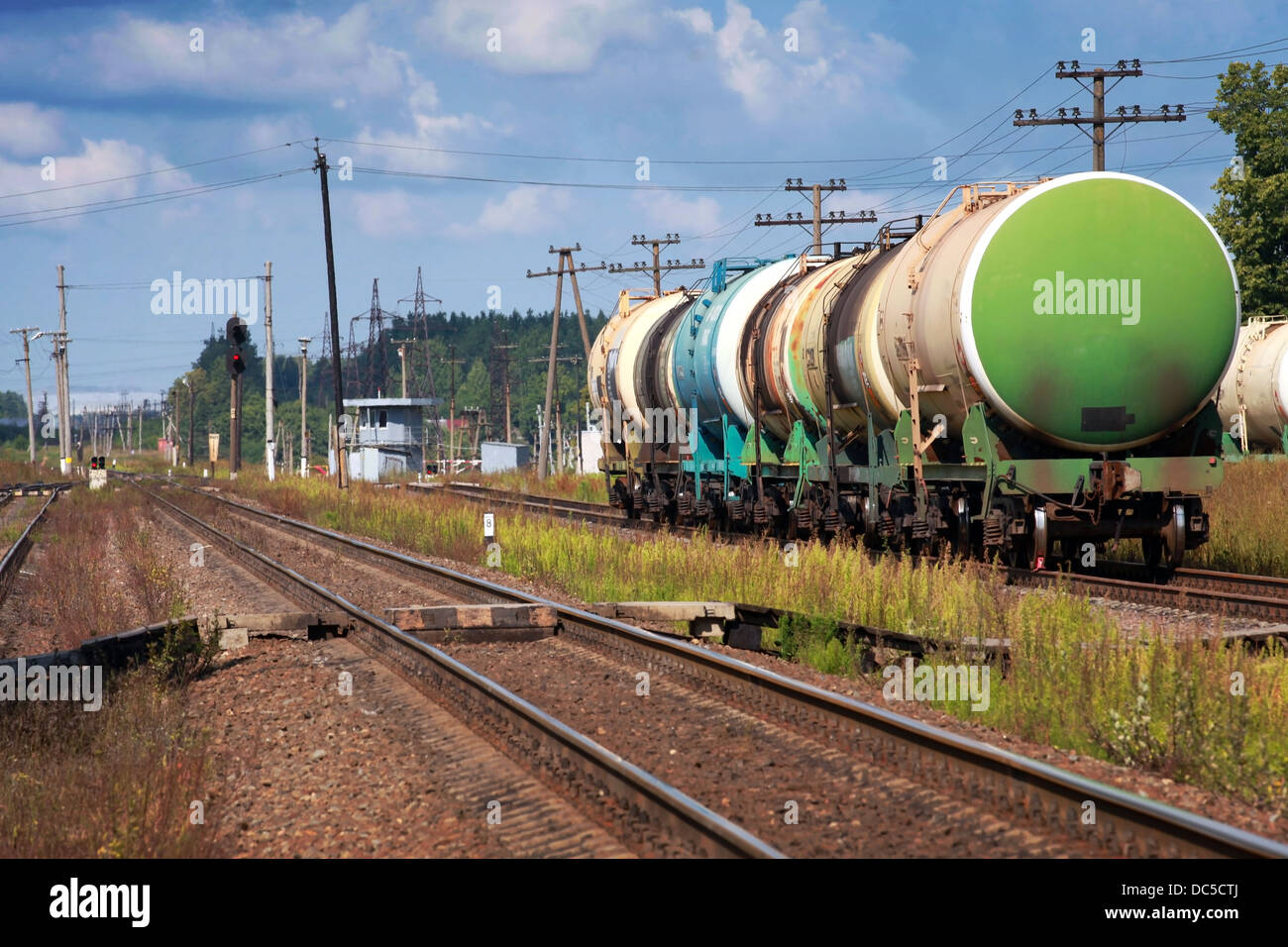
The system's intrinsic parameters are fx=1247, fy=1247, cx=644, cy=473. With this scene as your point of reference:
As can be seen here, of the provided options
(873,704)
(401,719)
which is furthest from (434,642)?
(873,704)

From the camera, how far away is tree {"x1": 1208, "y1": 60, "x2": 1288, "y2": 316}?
40250 millimetres

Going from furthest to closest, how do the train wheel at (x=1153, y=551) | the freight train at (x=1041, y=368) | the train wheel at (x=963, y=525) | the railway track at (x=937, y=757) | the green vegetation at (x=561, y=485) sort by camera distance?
the green vegetation at (x=561, y=485) < the train wheel at (x=1153, y=551) < the train wheel at (x=963, y=525) < the freight train at (x=1041, y=368) < the railway track at (x=937, y=757)

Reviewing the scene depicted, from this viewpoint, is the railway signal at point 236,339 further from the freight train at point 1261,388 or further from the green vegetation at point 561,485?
the freight train at point 1261,388

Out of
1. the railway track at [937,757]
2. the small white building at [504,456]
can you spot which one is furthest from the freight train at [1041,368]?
the small white building at [504,456]

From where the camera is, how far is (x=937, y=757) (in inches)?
249

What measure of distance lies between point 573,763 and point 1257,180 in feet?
134

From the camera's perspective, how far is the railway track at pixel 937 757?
4.94 meters

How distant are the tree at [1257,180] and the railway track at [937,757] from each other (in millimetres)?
36631

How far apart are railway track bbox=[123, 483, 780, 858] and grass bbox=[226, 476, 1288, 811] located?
255 cm

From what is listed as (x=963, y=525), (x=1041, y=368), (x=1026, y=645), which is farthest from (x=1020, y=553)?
(x=1026, y=645)

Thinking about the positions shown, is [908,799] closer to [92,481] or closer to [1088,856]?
[1088,856]

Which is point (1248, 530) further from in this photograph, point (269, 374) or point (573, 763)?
point (269, 374)
